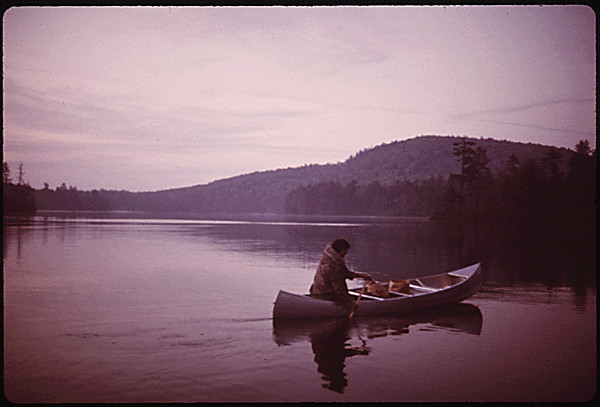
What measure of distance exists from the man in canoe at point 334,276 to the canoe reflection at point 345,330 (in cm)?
56

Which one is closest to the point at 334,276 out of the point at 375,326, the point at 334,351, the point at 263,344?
the point at 375,326

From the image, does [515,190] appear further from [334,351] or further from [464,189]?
[334,351]

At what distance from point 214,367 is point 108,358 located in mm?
2072

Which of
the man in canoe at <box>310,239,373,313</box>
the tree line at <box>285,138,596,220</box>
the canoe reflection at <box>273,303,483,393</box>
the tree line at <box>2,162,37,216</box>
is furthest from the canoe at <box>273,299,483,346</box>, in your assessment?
the tree line at <box>2,162,37,216</box>

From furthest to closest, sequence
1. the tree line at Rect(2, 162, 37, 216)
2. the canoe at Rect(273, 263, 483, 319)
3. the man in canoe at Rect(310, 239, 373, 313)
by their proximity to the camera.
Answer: the tree line at Rect(2, 162, 37, 216), the canoe at Rect(273, 263, 483, 319), the man in canoe at Rect(310, 239, 373, 313)

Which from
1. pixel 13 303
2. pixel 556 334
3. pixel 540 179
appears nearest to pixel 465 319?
pixel 556 334

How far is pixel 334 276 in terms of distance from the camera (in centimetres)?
1176

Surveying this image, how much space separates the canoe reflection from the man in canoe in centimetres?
56

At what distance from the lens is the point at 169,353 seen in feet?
30.6

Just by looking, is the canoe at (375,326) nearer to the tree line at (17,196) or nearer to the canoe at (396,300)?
the canoe at (396,300)

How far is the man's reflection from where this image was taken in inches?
319

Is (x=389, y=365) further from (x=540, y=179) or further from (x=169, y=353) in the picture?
(x=540, y=179)

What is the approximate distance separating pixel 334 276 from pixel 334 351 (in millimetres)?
2385

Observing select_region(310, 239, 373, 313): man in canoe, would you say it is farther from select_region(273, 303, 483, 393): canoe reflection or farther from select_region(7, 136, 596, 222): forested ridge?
select_region(7, 136, 596, 222): forested ridge
